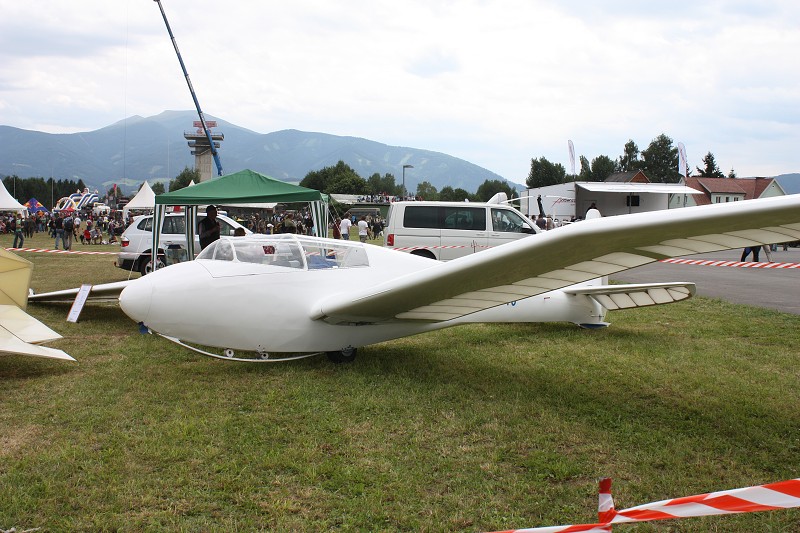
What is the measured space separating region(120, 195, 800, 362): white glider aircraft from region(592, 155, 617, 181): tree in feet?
356

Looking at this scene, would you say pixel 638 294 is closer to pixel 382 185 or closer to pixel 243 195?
pixel 243 195

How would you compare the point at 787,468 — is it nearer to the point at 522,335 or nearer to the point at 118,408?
the point at 522,335

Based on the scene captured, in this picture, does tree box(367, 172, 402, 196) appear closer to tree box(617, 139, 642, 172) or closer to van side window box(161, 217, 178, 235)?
tree box(617, 139, 642, 172)

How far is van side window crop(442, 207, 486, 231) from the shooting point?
49.8 ft

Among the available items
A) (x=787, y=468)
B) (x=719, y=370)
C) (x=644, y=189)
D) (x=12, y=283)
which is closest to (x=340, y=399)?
(x=787, y=468)

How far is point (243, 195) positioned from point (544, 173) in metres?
97.1

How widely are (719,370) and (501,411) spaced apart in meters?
2.98

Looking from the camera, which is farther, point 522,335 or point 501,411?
point 522,335

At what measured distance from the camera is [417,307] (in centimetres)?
576

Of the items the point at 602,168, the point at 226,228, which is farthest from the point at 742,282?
the point at 602,168

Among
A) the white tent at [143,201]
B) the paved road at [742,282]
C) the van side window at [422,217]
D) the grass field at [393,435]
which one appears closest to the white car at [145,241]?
the van side window at [422,217]

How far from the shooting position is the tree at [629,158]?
110375 millimetres

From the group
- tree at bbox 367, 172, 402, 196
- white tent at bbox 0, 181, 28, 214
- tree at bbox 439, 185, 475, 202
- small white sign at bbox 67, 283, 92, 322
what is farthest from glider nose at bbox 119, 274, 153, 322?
tree at bbox 367, 172, 402, 196

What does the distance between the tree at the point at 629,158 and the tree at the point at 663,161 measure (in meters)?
5.15
